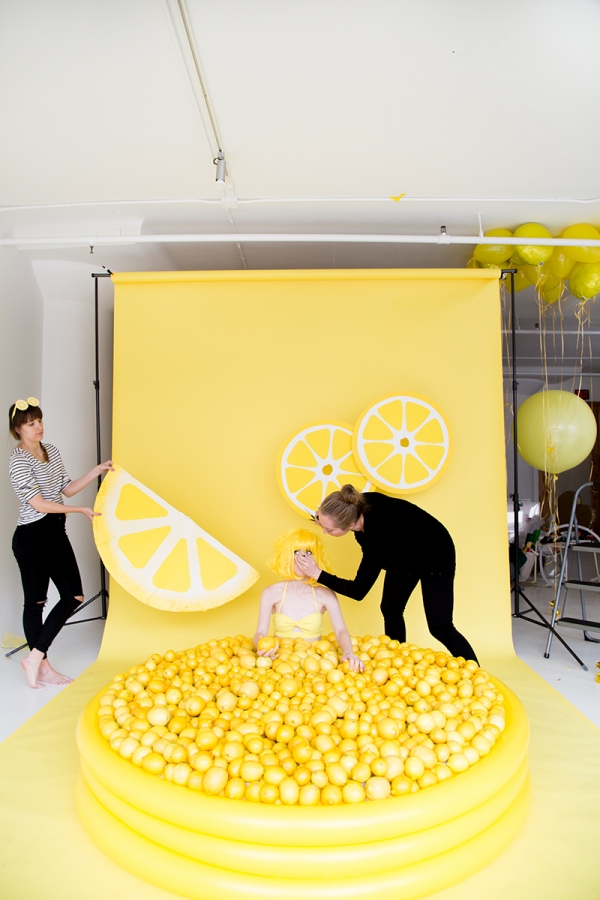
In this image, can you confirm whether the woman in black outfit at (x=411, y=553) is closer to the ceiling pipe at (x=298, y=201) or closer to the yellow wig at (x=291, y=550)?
the yellow wig at (x=291, y=550)

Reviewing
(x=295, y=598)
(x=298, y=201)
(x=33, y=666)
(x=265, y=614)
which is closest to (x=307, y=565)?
(x=295, y=598)

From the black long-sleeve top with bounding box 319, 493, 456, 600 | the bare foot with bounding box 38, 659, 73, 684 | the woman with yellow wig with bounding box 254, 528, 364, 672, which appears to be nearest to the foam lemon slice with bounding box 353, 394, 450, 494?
the black long-sleeve top with bounding box 319, 493, 456, 600

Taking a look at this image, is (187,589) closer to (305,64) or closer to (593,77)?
(305,64)

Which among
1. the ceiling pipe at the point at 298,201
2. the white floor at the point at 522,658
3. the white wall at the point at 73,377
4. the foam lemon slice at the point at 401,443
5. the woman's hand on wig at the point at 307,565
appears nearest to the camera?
the woman's hand on wig at the point at 307,565

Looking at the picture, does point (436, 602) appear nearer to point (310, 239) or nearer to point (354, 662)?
point (354, 662)

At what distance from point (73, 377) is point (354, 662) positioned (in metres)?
3.72

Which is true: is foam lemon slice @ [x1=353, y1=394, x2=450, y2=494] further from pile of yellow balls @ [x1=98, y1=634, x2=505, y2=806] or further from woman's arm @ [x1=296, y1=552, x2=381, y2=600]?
pile of yellow balls @ [x1=98, y1=634, x2=505, y2=806]

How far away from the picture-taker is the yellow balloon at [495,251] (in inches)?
176

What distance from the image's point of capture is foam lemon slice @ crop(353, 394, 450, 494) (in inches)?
163

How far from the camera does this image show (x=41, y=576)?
3.71 metres

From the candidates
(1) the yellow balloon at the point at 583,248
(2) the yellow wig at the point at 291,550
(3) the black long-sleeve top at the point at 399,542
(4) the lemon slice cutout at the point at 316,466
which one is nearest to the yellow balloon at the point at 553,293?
(1) the yellow balloon at the point at 583,248

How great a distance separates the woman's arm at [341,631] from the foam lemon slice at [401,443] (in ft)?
4.28

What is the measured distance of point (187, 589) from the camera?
148 inches

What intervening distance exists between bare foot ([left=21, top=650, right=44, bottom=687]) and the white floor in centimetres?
5
